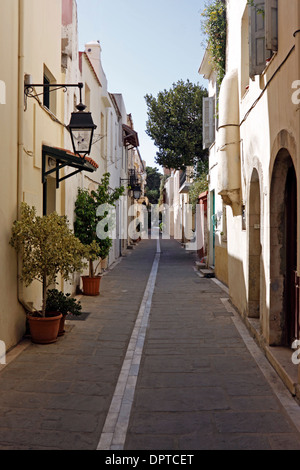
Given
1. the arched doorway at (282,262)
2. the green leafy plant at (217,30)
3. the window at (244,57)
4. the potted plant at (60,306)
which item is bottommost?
the potted plant at (60,306)

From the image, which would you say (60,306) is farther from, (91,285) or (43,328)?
(91,285)

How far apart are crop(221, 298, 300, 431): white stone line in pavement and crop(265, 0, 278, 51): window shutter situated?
4091 mm

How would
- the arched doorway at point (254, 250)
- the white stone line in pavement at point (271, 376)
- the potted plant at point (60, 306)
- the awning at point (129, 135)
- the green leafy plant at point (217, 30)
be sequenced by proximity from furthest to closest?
the awning at point (129, 135) < the green leafy plant at point (217, 30) < the arched doorway at point (254, 250) < the potted plant at point (60, 306) < the white stone line in pavement at point (271, 376)

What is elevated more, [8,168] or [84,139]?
[84,139]

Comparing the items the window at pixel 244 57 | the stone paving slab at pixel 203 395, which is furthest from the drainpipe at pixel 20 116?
the window at pixel 244 57

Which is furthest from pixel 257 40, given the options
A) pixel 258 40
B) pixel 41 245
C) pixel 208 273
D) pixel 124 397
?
pixel 208 273

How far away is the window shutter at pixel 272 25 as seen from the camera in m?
5.99

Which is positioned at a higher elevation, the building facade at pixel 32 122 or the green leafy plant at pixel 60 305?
the building facade at pixel 32 122

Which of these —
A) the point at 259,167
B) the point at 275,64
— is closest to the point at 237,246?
the point at 259,167

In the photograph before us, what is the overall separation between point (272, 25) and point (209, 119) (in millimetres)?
9331

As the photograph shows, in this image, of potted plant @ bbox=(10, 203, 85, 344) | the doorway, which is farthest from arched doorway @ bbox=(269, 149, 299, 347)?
potted plant @ bbox=(10, 203, 85, 344)

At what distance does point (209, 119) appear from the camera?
1528cm

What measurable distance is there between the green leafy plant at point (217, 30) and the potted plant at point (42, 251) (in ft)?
22.1

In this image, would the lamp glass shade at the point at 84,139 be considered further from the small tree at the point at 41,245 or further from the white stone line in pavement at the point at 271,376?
the white stone line in pavement at the point at 271,376
